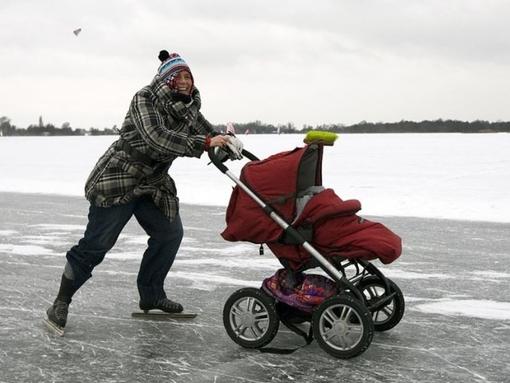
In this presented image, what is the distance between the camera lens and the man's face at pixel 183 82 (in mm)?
4262

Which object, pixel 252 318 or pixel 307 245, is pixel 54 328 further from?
pixel 307 245

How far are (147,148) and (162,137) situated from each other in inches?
8.7

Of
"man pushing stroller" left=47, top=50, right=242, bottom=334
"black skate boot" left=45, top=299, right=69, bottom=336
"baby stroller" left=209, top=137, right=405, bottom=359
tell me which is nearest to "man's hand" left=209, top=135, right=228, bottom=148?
"man pushing stroller" left=47, top=50, right=242, bottom=334

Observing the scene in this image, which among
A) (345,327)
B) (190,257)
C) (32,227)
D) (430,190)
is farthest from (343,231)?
(430,190)

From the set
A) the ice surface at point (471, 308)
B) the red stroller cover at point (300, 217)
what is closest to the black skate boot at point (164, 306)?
the red stroller cover at point (300, 217)

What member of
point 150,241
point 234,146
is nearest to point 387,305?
point 234,146

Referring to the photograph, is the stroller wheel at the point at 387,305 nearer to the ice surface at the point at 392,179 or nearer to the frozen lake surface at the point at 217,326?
the frozen lake surface at the point at 217,326

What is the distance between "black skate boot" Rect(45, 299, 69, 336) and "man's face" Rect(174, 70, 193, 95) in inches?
61.2

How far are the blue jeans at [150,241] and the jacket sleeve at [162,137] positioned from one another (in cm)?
53

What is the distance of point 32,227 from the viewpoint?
30.9ft

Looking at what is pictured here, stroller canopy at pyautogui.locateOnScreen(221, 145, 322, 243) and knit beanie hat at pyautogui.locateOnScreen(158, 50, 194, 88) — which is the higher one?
knit beanie hat at pyautogui.locateOnScreen(158, 50, 194, 88)

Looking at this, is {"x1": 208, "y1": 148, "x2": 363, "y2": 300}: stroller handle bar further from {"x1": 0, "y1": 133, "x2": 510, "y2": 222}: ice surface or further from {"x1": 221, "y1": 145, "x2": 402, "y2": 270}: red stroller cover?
{"x1": 0, "y1": 133, "x2": 510, "y2": 222}: ice surface

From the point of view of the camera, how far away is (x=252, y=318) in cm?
Answer: 405

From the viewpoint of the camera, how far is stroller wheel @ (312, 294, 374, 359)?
371 cm
